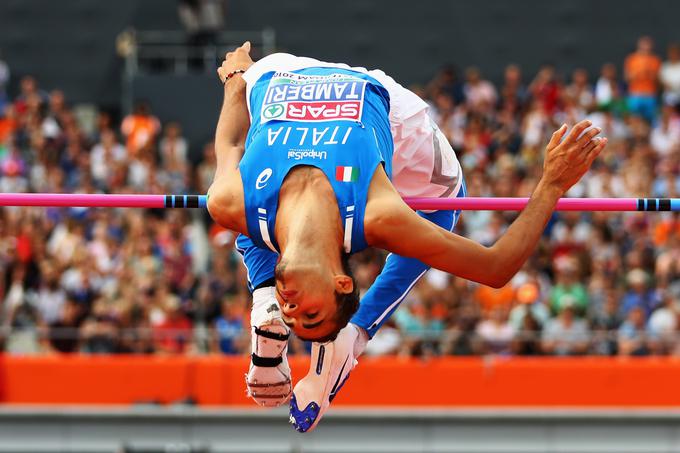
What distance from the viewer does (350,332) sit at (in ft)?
24.2

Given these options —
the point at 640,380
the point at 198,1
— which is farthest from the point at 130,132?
the point at 640,380

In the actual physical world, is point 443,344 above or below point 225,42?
below

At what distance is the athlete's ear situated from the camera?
6.14 metres

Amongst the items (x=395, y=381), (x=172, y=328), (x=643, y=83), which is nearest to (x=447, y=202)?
(x=395, y=381)

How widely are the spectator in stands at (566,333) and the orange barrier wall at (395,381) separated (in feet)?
0.53

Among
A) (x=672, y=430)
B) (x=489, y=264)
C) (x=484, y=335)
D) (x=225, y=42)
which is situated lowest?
(x=672, y=430)

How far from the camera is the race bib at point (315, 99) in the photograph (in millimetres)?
6623

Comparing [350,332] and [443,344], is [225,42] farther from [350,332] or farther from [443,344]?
[350,332]

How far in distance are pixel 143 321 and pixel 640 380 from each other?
548cm

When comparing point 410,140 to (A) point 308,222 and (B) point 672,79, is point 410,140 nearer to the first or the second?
(A) point 308,222

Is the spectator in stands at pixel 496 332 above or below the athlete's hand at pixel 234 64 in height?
below

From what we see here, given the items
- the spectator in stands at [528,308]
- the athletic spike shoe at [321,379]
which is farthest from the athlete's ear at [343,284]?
the spectator in stands at [528,308]

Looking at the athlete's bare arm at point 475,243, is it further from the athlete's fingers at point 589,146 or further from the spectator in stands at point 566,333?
the spectator in stands at point 566,333

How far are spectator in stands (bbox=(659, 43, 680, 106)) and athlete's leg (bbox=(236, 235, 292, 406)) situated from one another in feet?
41.7
